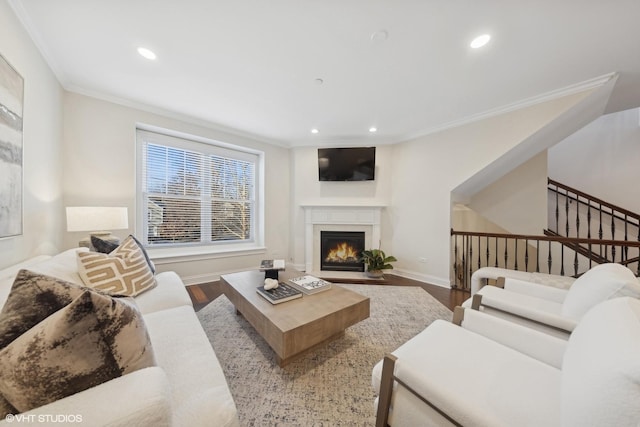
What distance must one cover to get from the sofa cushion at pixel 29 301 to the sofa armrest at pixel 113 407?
232 mm

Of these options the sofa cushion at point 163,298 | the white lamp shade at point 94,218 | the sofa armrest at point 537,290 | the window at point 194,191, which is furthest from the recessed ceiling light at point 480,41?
the white lamp shade at point 94,218

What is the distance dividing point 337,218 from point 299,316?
2551 millimetres

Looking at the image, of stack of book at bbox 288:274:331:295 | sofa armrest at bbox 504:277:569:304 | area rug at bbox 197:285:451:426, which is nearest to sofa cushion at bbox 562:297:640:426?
area rug at bbox 197:285:451:426

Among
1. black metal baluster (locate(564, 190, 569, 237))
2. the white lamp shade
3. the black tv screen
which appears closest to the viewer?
the white lamp shade

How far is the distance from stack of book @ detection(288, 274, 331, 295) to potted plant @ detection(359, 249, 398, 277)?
170 cm

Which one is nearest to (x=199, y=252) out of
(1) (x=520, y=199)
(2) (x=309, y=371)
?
(2) (x=309, y=371)

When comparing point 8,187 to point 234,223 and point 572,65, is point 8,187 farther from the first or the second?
point 572,65

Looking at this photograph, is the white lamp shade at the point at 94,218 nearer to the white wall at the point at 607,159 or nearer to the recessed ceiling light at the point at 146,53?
the recessed ceiling light at the point at 146,53

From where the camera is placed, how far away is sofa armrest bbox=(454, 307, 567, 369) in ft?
3.31

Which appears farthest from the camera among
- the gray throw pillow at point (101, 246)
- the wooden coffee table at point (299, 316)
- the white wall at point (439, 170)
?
the white wall at point (439, 170)

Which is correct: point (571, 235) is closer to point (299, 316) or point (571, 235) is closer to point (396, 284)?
point (396, 284)

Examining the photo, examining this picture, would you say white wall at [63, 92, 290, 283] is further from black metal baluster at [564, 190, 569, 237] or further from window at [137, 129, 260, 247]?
black metal baluster at [564, 190, 569, 237]

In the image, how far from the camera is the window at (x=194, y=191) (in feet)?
9.91

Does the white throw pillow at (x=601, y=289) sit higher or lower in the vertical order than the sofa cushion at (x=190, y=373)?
higher
